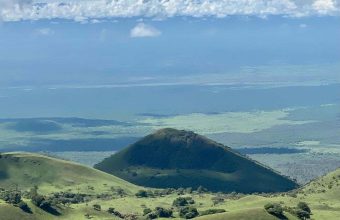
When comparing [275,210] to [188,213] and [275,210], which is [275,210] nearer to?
[275,210]

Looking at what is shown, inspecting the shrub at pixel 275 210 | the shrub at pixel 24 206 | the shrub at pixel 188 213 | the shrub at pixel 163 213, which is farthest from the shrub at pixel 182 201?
the shrub at pixel 275 210

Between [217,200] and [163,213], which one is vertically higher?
[163,213]

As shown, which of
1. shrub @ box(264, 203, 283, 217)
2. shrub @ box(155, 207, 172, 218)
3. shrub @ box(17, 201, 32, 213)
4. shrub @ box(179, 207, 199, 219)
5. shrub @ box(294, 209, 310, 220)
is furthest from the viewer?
shrub @ box(155, 207, 172, 218)

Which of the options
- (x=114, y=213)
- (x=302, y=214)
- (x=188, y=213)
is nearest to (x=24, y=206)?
(x=114, y=213)

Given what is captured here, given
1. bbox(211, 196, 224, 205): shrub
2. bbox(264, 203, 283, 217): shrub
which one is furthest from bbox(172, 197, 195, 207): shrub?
bbox(264, 203, 283, 217): shrub

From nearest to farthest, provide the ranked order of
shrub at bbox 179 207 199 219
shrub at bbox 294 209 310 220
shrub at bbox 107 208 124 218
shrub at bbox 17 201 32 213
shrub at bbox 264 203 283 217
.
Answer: shrub at bbox 264 203 283 217 < shrub at bbox 294 209 310 220 < shrub at bbox 17 201 32 213 < shrub at bbox 179 207 199 219 < shrub at bbox 107 208 124 218

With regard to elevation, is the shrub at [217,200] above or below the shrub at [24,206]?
below

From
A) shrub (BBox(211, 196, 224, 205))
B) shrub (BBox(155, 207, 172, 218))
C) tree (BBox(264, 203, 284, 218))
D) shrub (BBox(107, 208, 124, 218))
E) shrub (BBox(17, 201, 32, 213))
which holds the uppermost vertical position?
tree (BBox(264, 203, 284, 218))

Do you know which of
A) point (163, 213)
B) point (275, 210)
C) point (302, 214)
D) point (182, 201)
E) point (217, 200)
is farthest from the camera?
point (217, 200)

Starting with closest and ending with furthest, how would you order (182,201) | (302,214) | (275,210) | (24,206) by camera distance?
(275,210) < (302,214) < (24,206) < (182,201)

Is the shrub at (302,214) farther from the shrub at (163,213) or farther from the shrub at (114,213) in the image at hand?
the shrub at (114,213)

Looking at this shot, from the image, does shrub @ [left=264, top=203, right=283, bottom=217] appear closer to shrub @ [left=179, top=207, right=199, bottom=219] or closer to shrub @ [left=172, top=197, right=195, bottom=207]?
shrub @ [left=179, top=207, right=199, bottom=219]
